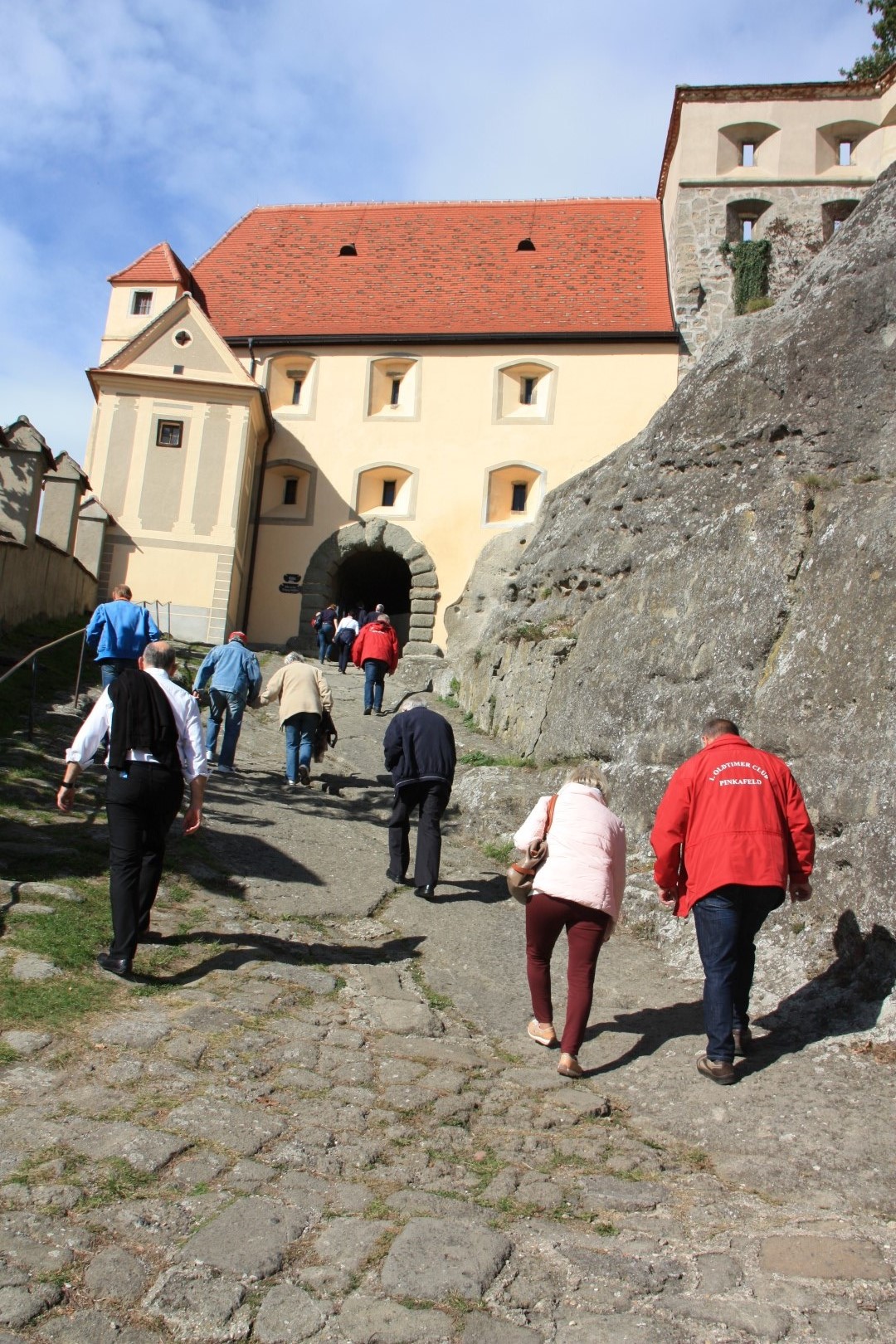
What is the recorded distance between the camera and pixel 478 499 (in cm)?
2647

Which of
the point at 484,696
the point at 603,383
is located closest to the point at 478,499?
the point at 603,383

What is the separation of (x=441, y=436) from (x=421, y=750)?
1932 cm

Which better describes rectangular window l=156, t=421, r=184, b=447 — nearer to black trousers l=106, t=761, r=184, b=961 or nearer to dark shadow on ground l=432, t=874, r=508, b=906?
dark shadow on ground l=432, t=874, r=508, b=906

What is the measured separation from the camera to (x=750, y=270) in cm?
2636

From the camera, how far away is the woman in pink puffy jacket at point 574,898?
5309 mm

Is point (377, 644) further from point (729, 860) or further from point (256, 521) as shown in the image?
point (256, 521)

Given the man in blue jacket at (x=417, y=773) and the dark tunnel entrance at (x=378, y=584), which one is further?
the dark tunnel entrance at (x=378, y=584)

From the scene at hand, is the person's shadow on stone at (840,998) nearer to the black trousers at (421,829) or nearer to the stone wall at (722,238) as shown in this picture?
the black trousers at (421,829)

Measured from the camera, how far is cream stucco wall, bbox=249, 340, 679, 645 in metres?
26.2

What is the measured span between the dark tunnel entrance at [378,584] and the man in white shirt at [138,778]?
22107 millimetres

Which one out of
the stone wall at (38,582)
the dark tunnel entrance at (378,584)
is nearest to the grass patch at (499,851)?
the stone wall at (38,582)

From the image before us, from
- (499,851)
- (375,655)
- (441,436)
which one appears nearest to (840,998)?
(499,851)

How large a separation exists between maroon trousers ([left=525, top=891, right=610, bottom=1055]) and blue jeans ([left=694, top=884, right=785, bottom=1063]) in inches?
19.0

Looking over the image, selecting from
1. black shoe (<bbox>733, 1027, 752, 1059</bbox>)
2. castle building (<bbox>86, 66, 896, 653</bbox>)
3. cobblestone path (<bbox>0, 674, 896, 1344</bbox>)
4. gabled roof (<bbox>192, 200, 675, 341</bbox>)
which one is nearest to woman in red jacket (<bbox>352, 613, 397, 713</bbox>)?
cobblestone path (<bbox>0, 674, 896, 1344</bbox>)
